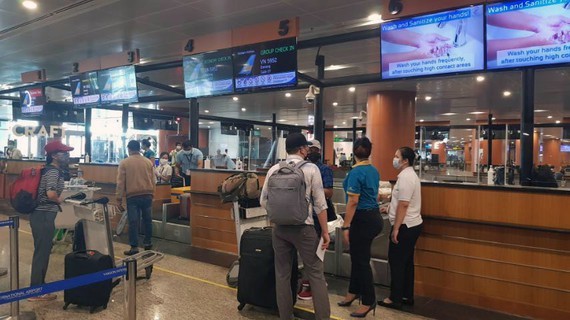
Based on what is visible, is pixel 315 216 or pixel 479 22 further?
pixel 479 22

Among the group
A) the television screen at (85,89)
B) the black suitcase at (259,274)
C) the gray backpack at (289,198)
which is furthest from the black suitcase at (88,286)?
the television screen at (85,89)

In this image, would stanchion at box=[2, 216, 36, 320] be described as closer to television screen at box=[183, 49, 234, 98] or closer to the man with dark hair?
television screen at box=[183, 49, 234, 98]

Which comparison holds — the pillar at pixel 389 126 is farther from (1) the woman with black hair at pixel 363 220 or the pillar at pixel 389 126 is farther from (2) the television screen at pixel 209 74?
(1) the woman with black hair at pixel 363 220

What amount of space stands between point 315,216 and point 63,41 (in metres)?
6.25

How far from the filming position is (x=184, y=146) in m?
7.14

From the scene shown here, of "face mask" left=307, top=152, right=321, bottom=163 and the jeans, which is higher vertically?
"face mask" left=307, top=152, right=321, bottom=163

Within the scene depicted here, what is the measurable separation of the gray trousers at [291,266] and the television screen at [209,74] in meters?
3.14

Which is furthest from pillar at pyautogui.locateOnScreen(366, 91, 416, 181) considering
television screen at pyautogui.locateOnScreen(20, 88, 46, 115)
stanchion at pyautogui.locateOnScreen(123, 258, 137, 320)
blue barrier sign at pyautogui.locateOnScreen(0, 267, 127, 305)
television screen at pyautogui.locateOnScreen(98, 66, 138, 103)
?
blue barrier sign at pyautogui.locateOnScreen(0, 267, 127, 305)

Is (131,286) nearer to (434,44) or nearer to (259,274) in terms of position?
(259,274)

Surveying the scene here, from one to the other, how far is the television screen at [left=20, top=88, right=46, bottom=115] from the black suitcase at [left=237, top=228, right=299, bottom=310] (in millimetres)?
8347

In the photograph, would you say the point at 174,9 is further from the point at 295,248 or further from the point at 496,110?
the point at 496,110

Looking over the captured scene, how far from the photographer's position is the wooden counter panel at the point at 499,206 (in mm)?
3484

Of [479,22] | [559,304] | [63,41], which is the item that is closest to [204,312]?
[559,304]

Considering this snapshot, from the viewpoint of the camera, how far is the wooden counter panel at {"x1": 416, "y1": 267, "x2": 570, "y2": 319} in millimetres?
3547
